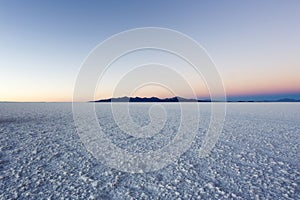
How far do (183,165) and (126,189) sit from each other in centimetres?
162

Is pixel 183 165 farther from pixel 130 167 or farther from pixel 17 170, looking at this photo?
pixel 17 170

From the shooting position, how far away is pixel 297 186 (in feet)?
11.1

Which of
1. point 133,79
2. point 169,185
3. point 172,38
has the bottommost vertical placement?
point 169,185

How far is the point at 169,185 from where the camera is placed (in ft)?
11.6

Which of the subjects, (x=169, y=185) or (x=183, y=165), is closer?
(x=169, y=185)

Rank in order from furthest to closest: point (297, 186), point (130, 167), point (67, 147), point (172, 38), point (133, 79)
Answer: point (133, 79) < point (172, 38) < point (67, 147) < point (130, 167) < point (297, 186)

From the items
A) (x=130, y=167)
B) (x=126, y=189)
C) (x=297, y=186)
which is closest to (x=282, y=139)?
(x=297, y=186)

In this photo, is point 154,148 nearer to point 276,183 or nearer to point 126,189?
point 126,189

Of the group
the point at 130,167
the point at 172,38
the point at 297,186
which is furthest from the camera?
the point at 172,38

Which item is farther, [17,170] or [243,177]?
[17,170]

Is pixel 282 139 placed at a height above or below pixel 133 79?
below

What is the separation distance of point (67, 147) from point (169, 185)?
11.6 ft

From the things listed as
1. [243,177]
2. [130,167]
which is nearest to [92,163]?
[130,167]

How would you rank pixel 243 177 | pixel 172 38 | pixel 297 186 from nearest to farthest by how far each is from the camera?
pixel 297 186
pixel 243 177
pixel 172 38
